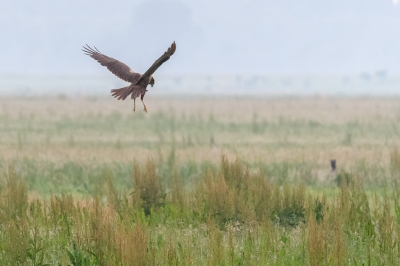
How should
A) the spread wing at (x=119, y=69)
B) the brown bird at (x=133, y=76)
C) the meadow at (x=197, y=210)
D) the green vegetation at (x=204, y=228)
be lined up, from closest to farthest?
the brown bird at (x=133, y=76), the green vegetation at (x=204, y=228), the meadow at (x=197, y=210), the spread wing at (x=119, y=69)

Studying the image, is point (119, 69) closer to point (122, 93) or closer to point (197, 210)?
point (122, 93)

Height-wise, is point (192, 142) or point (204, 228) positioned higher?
point (192, 142)

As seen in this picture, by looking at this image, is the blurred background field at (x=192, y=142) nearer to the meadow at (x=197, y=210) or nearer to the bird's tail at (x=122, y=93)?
the meadow at (x=197, y=210)

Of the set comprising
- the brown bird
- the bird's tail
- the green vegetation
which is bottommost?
the green vegetation

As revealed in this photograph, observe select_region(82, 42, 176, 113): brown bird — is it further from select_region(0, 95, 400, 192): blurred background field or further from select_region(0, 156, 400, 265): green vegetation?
select_region(0, 95, 400, 192): blurred background field

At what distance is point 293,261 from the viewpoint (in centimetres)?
790

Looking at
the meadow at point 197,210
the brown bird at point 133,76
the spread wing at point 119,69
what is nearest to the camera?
the brown bird at point 133,76

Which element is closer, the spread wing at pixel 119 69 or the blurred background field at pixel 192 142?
the spread wing at pixel 119 69

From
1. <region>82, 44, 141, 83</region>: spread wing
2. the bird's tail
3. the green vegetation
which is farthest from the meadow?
<region>82, 44, 141, 83</region>: spread wing

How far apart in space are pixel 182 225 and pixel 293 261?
6.96ft

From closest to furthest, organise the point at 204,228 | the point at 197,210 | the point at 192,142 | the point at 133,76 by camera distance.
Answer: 1. the point at 133,76
2. the point at 204,228
3. the point at 197,210
4. the point at 192,142

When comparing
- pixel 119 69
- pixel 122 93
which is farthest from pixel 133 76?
pixel 122 93

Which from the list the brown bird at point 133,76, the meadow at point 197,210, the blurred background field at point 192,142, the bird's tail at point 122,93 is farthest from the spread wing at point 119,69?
the blurred background field at point 192,142

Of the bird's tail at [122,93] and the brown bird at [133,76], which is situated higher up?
the brown bird at [133,76]
